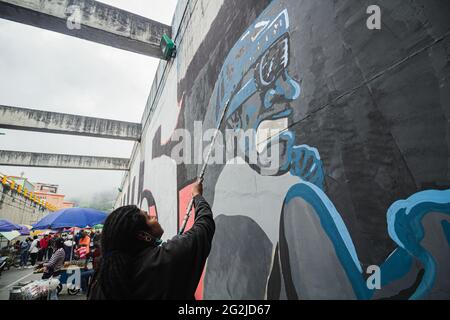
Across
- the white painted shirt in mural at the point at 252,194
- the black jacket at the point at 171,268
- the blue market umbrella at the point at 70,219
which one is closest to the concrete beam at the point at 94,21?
the blue market umbrella at the point at 70,219

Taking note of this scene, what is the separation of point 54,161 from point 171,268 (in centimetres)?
1705

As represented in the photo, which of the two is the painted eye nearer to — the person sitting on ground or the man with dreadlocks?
the man with dreadlocks

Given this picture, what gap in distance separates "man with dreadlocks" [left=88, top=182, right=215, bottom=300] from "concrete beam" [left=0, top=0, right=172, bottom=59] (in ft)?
21.3

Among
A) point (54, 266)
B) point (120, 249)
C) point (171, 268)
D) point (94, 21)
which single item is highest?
point (94, 21)

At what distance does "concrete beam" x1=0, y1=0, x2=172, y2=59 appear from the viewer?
5487 millimetres

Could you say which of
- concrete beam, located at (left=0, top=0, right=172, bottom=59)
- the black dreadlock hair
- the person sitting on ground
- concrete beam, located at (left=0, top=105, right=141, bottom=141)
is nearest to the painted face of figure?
the black dreadlock hair

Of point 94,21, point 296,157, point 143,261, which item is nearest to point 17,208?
point 94,21

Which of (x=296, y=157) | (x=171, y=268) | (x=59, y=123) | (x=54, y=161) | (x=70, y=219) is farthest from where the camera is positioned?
(x=54, y=161)

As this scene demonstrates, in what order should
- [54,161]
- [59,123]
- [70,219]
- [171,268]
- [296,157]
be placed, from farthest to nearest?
1. [54,161]
2. [59,123]
3. [70,219]
4. [296,157]
5. [171,268]

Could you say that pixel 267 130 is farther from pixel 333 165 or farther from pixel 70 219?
pixel 70 219

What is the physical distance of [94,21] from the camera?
6.04 meters

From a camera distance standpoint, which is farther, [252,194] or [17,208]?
[17,208]
